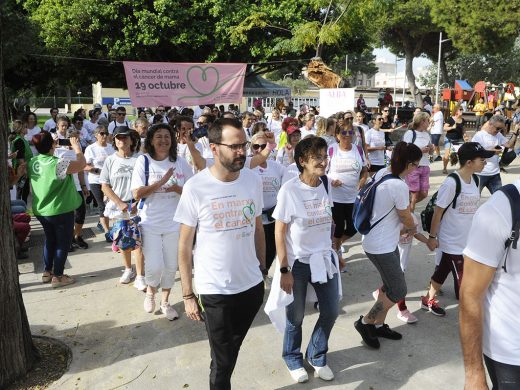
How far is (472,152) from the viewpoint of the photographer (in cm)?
418

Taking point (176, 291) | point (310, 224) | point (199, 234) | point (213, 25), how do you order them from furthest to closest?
point (213, 25), point (176, 291), point (310, 224), point (199, 234)

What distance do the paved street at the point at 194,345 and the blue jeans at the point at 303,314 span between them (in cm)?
18

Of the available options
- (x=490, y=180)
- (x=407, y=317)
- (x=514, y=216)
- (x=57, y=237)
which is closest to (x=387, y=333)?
(x=407, y=317)

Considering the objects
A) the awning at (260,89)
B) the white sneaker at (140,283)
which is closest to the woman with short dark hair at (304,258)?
the white sneaker at (140,283)

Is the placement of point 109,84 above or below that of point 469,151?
above

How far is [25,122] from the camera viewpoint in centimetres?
1013

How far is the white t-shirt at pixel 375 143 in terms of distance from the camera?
8.60m

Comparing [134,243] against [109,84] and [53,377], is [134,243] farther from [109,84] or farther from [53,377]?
[109,84]

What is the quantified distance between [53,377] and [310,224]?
2.31 meters

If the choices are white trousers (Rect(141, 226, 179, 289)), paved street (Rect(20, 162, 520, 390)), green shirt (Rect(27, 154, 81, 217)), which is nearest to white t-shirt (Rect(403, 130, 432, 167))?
paved street (Rect(20, 162, 520, 390))

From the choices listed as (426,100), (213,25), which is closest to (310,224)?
(213,25)

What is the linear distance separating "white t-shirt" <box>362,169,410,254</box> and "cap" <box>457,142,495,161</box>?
89cm

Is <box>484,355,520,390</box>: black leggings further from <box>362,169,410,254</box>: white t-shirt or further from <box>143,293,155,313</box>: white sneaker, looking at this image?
<box>143,293,155,313</box>: white sneaker

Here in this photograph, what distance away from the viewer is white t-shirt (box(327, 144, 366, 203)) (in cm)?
574
